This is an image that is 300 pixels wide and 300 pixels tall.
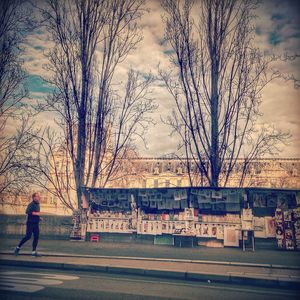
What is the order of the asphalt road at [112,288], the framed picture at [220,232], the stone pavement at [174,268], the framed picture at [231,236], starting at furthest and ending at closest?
1. the framed picture at [220,232]
2. the framed picture at [231,236]
3. the stone pavement at [174,268]
4. the asphalt road at [112,288]

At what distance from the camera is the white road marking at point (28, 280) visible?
18.4 ft

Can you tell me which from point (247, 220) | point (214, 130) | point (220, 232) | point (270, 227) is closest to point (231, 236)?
point (220, 232)

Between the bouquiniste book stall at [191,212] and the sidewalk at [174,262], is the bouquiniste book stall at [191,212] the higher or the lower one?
the higher one

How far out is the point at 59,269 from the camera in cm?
789

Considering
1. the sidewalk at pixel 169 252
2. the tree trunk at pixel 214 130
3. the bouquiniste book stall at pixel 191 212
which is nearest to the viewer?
the sidewalk at pixel 169 252

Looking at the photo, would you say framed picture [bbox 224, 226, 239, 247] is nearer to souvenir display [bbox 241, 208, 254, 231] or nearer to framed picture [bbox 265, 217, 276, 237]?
souvenir display [bbox 241, 208, 254, 231]

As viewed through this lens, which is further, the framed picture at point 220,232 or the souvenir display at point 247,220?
the framed picture at point 220,232

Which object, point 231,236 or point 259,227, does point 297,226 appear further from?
point 231,236

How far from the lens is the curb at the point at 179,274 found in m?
6.55

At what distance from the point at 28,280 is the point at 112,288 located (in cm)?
190

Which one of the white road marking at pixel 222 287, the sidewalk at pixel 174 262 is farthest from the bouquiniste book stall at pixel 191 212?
the white road marking at pixel 222 287

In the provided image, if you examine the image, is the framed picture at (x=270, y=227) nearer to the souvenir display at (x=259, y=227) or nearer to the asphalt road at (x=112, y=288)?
the souvenir display at (x=259, y=227)

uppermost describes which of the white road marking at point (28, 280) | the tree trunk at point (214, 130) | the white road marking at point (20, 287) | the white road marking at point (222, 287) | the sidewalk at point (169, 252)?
the tree trunk at point (214, 130)

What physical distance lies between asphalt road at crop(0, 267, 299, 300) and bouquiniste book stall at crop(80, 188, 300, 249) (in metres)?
4.52
